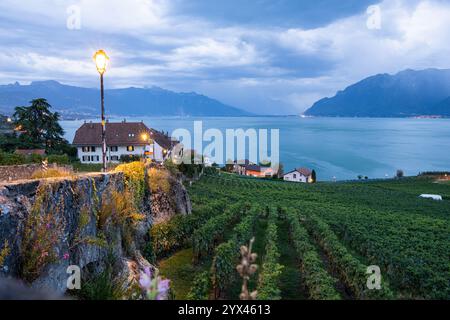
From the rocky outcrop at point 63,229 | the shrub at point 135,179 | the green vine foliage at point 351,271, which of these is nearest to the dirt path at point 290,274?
the green vine foliage at point 351,271

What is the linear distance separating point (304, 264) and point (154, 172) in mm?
8789

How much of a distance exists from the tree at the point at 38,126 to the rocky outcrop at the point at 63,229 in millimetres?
42360

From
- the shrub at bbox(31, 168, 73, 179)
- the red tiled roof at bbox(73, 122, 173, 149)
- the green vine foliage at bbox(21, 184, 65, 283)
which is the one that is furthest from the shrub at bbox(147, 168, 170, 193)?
the red tiled roof at bbox(73, 122, 173, 149)

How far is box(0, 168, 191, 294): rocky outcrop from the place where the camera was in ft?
21.3

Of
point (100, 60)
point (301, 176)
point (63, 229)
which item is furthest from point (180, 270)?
point (301, 176)

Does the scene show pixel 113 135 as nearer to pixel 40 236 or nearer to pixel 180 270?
pixel 180 270

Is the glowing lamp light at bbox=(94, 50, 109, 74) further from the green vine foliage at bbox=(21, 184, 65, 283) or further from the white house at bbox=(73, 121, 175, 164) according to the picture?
the white house at bbox=(73, 121, 175, 164)

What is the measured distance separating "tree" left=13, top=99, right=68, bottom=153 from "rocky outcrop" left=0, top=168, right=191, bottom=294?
42360mm

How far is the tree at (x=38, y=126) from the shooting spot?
4869 cm

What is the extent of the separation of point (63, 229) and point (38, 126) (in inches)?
1922

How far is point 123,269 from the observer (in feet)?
34.1

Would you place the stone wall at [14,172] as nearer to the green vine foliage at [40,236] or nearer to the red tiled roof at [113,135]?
the green vine foliage at [40,236]

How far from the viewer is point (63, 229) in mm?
7828
